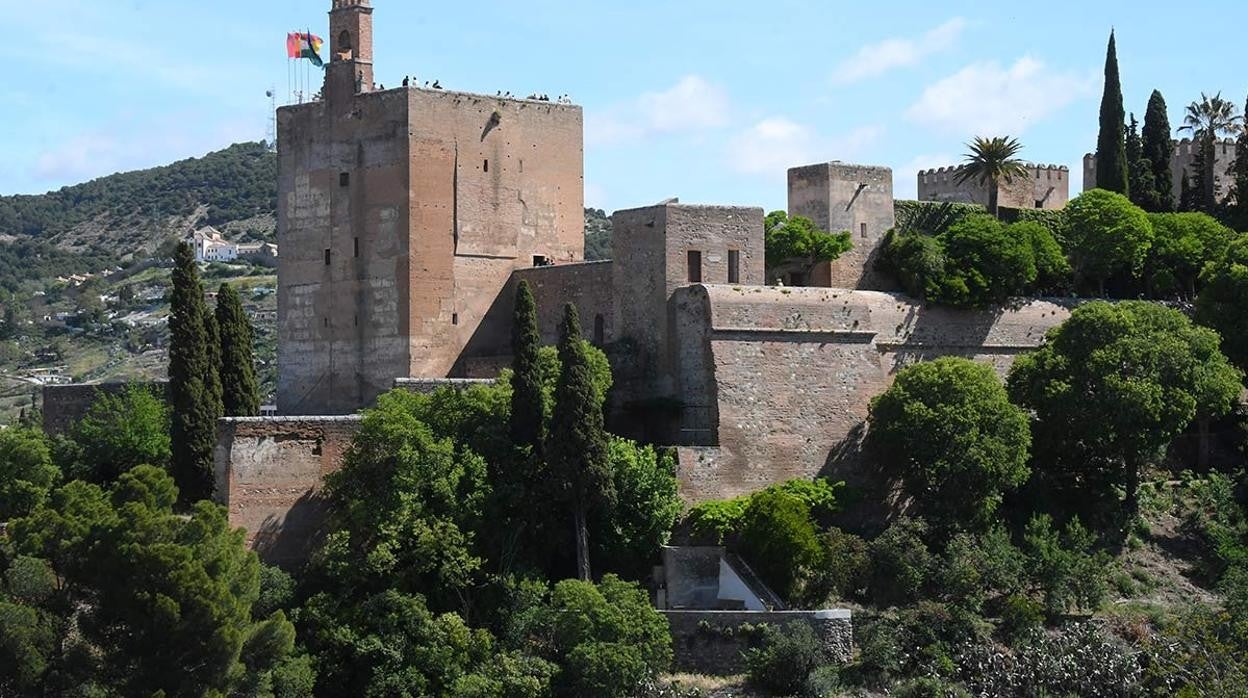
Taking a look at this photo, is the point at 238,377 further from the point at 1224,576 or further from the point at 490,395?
the point at 1224,576

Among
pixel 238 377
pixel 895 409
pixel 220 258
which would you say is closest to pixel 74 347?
pixel 220 258

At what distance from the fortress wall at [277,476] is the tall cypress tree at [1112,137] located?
22789 mm

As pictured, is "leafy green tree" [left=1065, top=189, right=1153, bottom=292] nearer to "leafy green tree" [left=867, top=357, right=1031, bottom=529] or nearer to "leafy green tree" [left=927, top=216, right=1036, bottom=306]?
"leafy green tree" [left=927, top=216, right=1036, bottom=306]

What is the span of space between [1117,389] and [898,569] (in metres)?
5.97

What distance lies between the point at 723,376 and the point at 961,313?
708 cm

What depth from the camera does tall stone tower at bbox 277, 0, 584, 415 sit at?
41.0 m

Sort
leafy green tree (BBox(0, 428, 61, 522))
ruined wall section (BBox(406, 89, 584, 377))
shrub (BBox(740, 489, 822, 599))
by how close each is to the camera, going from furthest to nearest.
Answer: ruined wall section (BBox(406, 89, 584, 377))
leafy green tree (BBox(0, 428, 61, 522))
shrub (BBox(740, 489, 822, 599))

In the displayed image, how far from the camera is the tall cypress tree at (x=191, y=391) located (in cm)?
3594

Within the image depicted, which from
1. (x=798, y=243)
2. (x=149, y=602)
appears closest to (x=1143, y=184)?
(x=798, y=243)

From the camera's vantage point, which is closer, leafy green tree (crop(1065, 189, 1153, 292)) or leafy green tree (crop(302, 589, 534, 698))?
leafy green tree (crop(302, 589, 534, 698))

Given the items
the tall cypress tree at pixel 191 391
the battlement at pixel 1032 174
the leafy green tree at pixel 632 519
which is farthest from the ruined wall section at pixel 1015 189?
the tall cypress tree at pixel 191 391

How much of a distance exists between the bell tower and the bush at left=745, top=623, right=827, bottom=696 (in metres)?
16.2

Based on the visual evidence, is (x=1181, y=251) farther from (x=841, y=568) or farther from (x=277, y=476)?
(x=277, y=476)

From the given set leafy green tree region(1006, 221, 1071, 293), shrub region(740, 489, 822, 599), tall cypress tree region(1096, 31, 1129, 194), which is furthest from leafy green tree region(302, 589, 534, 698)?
tall cypress tree region(1096, 31, 1129, 194)
